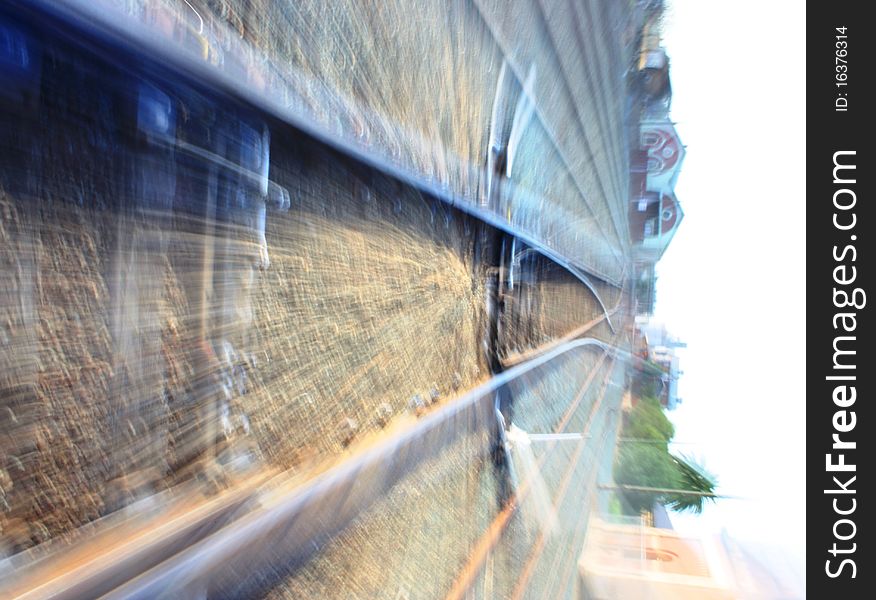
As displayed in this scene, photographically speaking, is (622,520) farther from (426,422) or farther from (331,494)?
(331,494)

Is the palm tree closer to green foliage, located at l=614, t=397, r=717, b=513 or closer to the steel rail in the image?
green foliage, located at l=614, t=397, r=717, b=513

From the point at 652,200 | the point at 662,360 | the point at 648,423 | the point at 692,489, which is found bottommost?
the point at 692,489


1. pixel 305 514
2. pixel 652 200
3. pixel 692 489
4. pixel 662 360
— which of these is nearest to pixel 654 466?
pixel 692 489

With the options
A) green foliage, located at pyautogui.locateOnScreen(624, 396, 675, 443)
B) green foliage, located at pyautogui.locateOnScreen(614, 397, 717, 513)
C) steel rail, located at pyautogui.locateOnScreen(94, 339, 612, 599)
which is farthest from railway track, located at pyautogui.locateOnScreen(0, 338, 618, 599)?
green foliage, located at pyautogui.locateOnScreen(624, 396, 675, 443)

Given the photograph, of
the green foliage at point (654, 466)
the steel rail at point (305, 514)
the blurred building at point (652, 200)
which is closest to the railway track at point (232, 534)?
the steel rail at point (305, 514)

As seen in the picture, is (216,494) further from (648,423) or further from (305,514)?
(648,423)

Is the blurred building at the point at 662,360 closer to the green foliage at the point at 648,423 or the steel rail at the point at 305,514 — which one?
the green foliage at the point at 648,423

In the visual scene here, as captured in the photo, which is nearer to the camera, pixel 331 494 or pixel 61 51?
pixel 61 51

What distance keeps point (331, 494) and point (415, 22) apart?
1.68 ft

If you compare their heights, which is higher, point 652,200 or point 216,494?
point 652,200

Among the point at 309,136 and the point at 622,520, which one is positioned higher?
the point at 309,136
